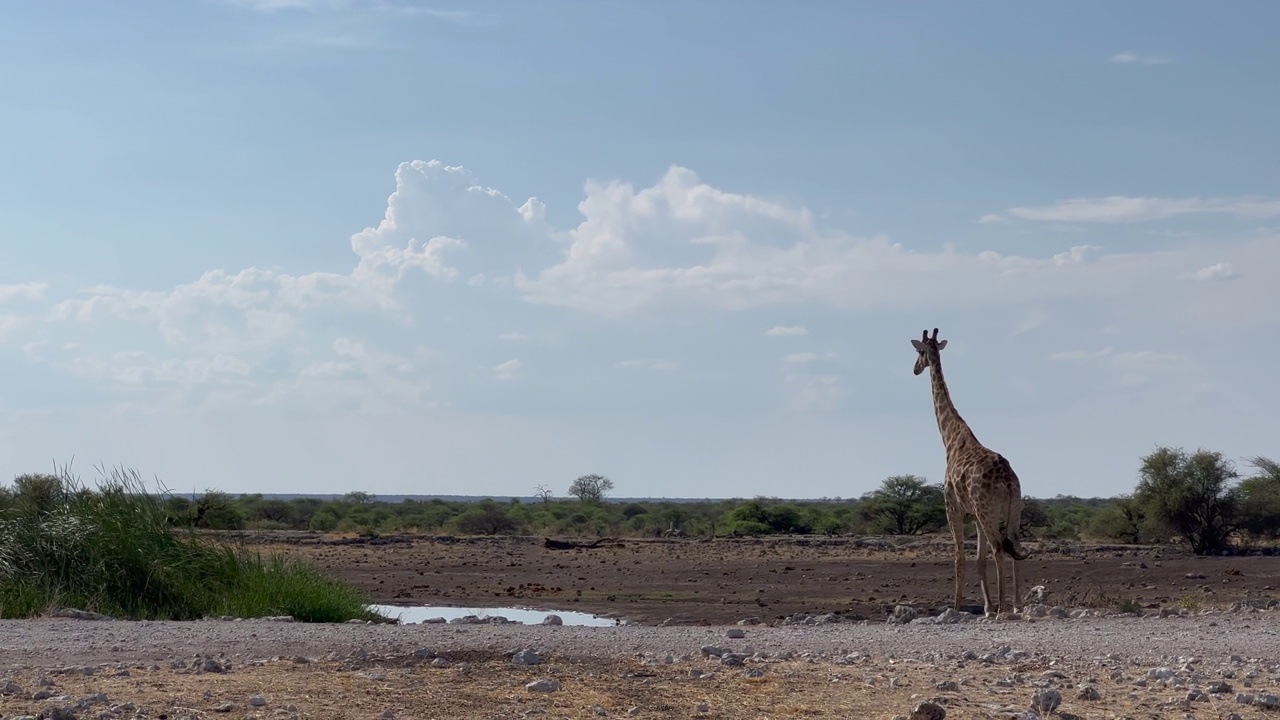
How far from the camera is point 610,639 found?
39.2 feet

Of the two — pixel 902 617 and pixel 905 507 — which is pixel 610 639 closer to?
pixel 902 617

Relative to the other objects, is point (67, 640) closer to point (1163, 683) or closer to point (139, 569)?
point (139, 569)

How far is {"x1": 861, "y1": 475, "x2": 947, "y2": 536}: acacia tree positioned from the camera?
51.0 metres

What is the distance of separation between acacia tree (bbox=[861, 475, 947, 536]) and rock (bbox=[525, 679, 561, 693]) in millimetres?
41565

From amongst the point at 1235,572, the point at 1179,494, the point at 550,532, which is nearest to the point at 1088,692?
the point at 1235,572

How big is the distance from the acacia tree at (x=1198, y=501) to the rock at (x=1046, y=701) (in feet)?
102

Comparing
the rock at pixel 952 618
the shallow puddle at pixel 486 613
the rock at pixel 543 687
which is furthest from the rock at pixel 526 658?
the shallow puddle at pixel 486 613

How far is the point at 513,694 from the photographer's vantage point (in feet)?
28.6

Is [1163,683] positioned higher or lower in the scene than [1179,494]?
lower

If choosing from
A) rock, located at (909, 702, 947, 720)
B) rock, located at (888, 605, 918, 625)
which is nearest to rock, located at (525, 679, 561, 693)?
rock, located at (909, 702, 947, 720)

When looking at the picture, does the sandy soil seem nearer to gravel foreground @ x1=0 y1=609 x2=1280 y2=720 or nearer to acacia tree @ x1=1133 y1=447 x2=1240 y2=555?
gravel foreground @ x1=0 y1=609 x2=1280 y2=720

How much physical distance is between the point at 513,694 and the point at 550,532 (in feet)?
146

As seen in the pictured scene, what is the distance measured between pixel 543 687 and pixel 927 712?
2.42 meters

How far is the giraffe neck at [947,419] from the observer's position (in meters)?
16.5
